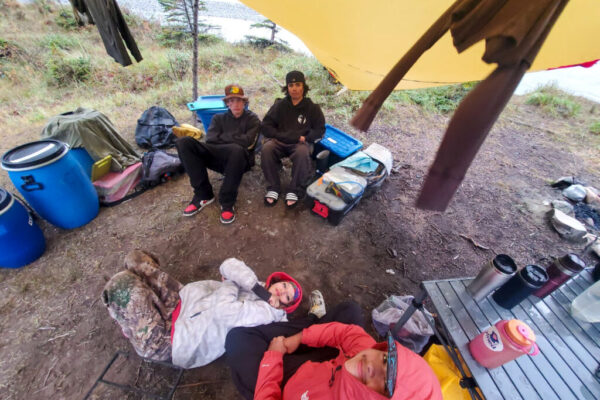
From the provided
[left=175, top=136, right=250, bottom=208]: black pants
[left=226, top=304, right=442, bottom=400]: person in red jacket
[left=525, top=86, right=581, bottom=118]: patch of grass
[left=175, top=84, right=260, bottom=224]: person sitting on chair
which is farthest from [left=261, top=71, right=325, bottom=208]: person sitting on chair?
[left=525, top=86, right=581, bottom=118]: patch of grass

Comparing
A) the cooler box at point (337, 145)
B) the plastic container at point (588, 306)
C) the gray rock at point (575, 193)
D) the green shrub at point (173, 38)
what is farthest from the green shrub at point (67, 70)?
the gray rock at point (575, 193)

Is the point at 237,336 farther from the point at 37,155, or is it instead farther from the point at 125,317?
the point at 37,155

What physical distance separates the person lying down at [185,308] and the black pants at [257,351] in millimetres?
57

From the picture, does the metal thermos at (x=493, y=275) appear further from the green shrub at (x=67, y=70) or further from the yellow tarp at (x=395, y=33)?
the green shrub at (x=67, y=70)

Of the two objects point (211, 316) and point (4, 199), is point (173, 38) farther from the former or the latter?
point (211, 316)

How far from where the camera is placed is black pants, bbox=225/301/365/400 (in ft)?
4.48

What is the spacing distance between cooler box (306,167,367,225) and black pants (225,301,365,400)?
122 cm

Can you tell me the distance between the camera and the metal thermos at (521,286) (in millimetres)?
1199

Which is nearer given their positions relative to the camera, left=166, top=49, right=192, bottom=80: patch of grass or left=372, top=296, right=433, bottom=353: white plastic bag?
left=372, top=296, right=433, bottom=353: white plastic bag

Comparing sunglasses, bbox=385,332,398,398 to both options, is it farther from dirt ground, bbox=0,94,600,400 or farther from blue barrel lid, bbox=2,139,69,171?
blue barrel lid, bbox=2,139,69,171

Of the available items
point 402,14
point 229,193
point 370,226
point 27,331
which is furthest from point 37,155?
point 370,226

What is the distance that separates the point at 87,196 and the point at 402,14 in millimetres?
3351

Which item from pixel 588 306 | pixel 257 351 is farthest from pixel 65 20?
pixel 588 306

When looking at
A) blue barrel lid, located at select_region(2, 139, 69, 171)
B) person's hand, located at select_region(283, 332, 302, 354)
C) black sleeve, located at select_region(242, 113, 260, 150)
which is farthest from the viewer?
black sleeve, located at select_region(242, 113, 260, 150)
